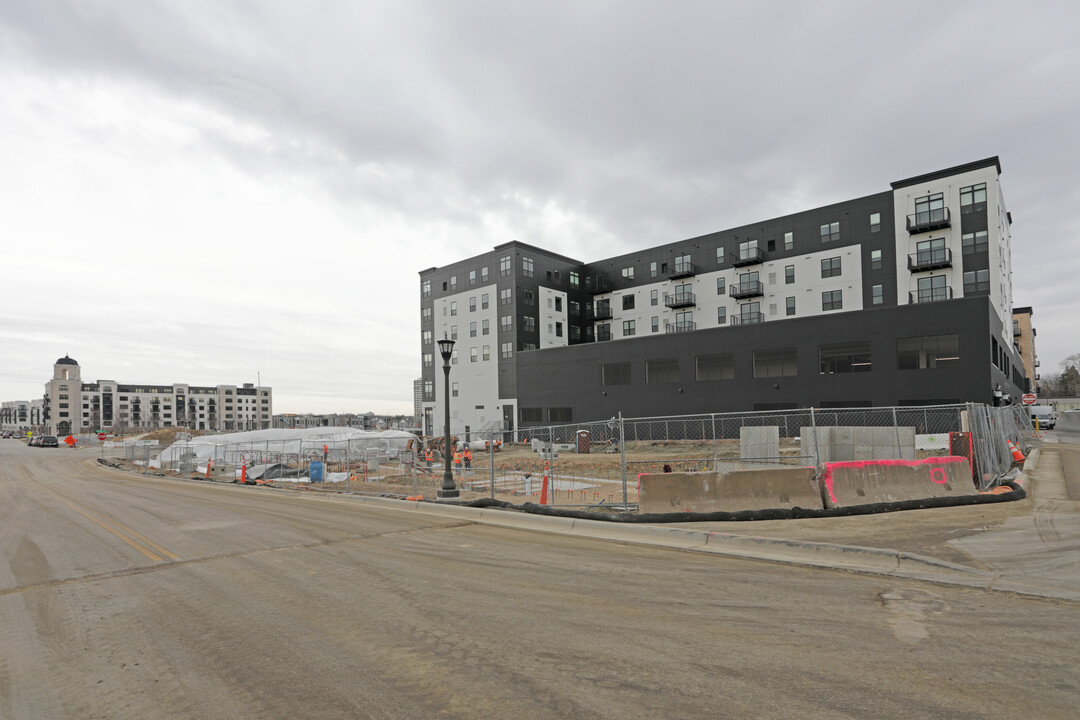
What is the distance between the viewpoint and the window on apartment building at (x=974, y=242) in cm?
4644

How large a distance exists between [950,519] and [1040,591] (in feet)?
15.9

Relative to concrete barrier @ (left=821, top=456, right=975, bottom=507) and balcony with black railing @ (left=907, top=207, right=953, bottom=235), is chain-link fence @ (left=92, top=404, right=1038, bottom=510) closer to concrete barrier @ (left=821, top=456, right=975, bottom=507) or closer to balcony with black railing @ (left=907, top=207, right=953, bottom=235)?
concrete barrier @ (left=821, top=456, right=975, bottom=507)

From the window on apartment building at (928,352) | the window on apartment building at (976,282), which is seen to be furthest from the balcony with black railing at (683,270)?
the window on apartment building at (928,352)

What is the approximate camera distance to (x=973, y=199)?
4675cm

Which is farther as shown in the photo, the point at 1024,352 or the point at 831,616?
the point at 1024,352

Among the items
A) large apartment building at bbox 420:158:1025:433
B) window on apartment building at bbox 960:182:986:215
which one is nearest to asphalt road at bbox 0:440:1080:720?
large apartment building at bbox 420:158:1025:433

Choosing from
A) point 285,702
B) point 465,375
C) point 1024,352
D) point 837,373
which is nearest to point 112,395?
point 465,375

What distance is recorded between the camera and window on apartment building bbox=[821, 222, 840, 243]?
53750 millimetres

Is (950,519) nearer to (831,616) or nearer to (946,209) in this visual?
(831,616)

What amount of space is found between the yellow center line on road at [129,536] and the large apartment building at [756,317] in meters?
43.1

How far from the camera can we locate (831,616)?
6059mm

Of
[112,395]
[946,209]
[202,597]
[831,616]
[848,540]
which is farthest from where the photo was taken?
[112,395]

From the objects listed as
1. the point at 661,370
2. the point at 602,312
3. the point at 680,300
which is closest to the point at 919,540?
the point at 661,370

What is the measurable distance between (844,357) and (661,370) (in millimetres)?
15528
